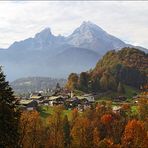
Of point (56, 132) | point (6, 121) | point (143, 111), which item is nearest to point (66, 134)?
point (56, 132)

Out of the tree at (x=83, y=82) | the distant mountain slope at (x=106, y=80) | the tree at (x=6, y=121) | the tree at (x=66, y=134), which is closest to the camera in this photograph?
the tree at (x=6, y=121)

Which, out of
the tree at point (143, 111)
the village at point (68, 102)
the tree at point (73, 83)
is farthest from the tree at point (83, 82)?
the tree at point (143, 111)

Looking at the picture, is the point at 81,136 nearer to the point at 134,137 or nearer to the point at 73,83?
the point at 134,137

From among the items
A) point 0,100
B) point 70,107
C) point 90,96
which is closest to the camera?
point 0,100

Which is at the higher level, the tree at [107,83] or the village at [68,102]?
the tree at [107,83]

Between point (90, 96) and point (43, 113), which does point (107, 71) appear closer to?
point (90, 96)

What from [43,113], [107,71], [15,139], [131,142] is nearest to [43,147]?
[131,142]

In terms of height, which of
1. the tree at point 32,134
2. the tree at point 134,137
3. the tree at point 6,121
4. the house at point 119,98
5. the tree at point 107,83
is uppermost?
the tree at point 107,83

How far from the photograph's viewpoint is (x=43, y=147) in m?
61.6

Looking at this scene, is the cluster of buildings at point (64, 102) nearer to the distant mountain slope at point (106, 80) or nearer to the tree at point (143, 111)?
the distant mountain slope at point (106, 80)

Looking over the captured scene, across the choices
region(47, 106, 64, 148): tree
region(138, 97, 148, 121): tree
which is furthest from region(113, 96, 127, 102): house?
region(47, 106, 64, 148): tree

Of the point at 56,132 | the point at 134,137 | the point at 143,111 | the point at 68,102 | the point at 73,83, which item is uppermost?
the point at 73,83

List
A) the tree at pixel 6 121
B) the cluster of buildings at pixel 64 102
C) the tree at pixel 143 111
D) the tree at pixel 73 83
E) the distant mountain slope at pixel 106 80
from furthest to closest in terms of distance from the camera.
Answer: the distant mountain slope at pixel 106 80
the tree at pixel 73 83
the cluster of buildings at pixel 64 102
the tree at pixel 143 111
the tree at pixel 6 121

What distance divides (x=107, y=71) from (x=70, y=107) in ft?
228
